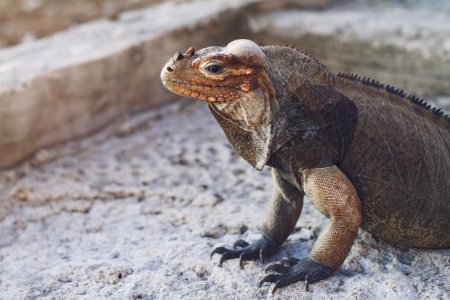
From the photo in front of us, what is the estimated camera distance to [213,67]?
2.49 m

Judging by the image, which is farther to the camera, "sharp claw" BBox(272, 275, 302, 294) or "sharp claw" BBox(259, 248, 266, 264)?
"sharp claw" BBox(259, 248, 266, 264)

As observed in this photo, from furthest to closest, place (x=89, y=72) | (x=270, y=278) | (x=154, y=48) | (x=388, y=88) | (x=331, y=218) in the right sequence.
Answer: (x=154, y=48) → (x=89, y=72) → (x=388, y=88) → (x=270, y=278) → (x=331, y=218)

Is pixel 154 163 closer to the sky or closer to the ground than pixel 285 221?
closer to the ground

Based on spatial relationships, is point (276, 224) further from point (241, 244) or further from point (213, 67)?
point (213, 67)

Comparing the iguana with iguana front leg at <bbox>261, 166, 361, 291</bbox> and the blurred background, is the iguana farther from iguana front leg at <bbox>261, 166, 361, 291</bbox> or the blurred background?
the blurred background

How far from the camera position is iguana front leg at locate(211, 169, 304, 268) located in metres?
2.95

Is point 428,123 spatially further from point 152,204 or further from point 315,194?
point 152,204

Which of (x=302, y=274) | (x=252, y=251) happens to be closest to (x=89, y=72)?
(x=252, y=251)

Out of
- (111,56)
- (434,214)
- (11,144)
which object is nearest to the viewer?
(434,214)

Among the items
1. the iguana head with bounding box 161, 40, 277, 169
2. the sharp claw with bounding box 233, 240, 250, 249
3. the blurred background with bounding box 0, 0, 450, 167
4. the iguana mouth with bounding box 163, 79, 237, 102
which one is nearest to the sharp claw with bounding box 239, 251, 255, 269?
the sharp claw with bounding box 233, 240, 250, 249

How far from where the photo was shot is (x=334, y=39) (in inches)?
211

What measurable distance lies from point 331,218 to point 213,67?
28.8 inches

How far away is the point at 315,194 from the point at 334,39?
9.83 feet

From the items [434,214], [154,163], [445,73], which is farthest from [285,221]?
[445,73]
